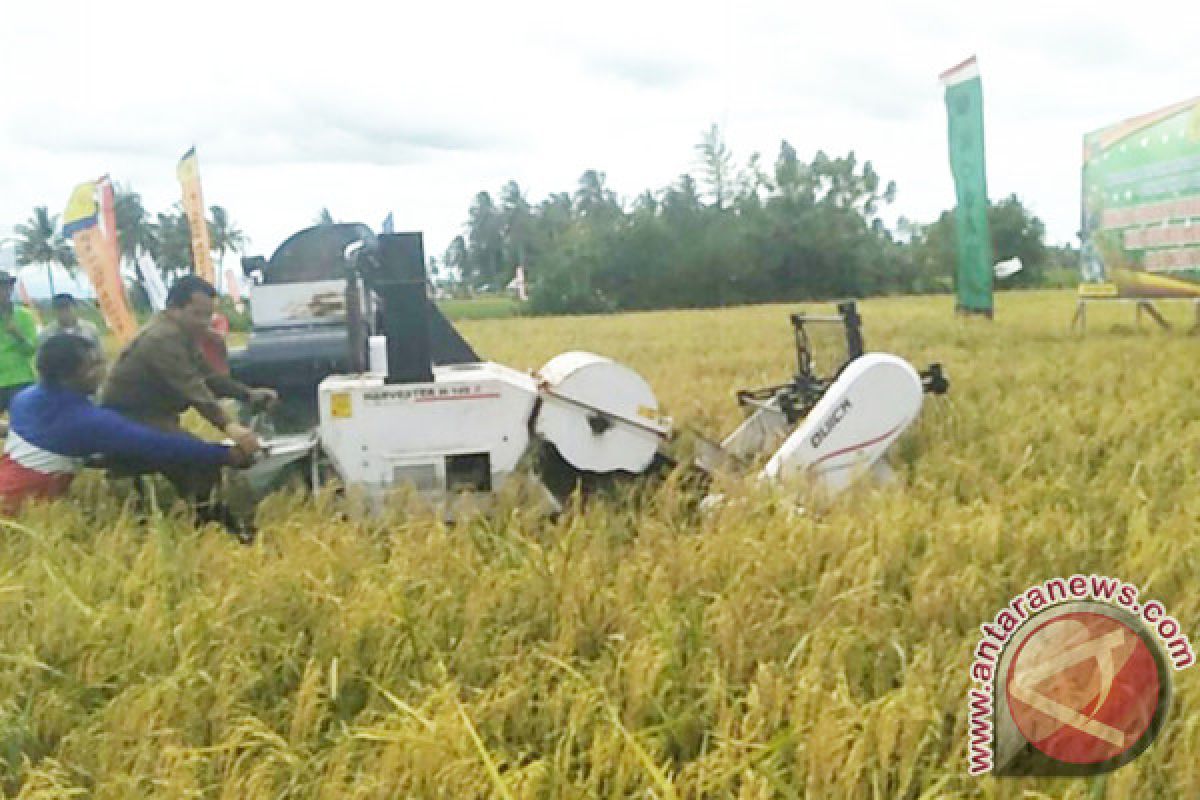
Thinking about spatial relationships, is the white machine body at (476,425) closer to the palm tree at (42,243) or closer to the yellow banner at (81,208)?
the yellow banner at (81,208)

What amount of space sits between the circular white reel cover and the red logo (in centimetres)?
383

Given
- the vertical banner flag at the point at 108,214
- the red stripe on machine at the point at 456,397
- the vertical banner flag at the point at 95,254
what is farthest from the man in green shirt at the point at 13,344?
the vertical banner flag at the point at 108,214

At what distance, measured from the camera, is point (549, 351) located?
17312 millimetres

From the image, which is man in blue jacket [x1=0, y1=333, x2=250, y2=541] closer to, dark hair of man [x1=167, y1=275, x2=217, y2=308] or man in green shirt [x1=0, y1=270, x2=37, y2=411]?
dark hair of man [x1=167, y1=275, x2=217, y2=308]

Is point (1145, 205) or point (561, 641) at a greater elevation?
point (1145, 205)

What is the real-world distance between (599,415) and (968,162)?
13716 millimetres

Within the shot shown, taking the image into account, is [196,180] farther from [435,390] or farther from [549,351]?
[435,390]

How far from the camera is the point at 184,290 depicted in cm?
550

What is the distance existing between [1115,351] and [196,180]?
1302 centimetres

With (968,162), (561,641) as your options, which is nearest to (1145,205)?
(968,162)

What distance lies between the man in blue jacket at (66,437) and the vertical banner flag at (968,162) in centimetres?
1431

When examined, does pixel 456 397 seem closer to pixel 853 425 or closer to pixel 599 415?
pixel 599 415

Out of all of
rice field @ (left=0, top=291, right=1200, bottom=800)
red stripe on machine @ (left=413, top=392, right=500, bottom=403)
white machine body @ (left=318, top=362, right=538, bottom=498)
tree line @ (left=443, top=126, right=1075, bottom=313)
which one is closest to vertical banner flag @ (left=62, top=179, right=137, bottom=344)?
rice field @ (left=0, top=291, right=1200, bottom=800)

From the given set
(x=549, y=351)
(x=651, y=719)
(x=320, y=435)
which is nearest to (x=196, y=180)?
(x=549, y=351)
